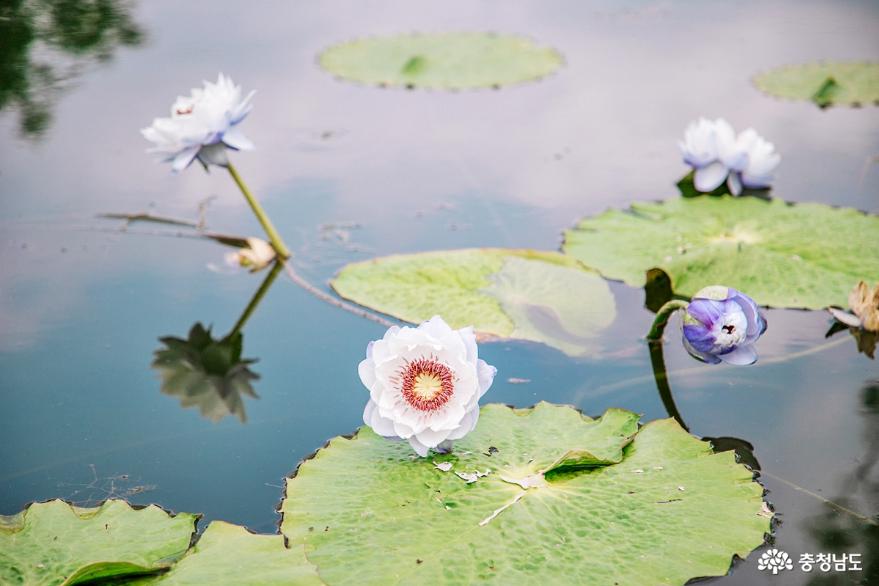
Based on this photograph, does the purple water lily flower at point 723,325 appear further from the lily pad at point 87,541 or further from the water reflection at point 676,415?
the lily pad at point 87,541

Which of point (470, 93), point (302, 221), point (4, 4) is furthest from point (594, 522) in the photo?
point (4, 4)

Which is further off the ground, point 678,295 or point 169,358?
point 678,295

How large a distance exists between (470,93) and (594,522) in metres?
3.22

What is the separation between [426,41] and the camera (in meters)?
5.20

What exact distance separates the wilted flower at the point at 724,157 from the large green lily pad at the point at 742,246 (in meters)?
0.08

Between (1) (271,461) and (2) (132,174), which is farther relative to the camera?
(2) (132,174)

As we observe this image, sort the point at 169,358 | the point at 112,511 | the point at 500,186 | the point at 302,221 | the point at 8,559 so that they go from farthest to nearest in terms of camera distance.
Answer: the point at 500,186
the point at 302,221
the point at 169,358
the point at 112,511
the point at 8,559

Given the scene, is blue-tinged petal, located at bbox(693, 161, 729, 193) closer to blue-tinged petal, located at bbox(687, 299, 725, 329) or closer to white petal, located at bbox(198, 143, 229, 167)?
blue-tinged petal, located at bbox(687, 299, 725, 329)

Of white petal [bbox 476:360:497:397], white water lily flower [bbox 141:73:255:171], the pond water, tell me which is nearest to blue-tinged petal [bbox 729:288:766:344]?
the pond water

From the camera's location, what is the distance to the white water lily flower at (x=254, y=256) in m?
3.13

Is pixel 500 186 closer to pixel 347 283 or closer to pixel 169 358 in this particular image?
pixel 347 283

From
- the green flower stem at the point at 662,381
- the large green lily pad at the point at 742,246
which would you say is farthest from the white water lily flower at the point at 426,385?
the large green lily pad at the point at 742,246

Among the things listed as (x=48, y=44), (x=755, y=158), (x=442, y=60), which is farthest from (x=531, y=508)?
(x=48, y=44)

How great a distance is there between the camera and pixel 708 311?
2270mm
